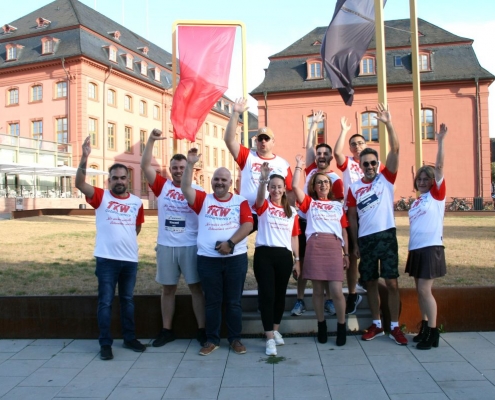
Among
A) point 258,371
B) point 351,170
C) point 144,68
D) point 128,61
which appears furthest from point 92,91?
point 258,371

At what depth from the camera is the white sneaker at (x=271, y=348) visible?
16.4 feet

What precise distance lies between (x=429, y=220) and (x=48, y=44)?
1691 inches

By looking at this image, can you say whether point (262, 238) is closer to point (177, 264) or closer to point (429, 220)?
point (177, 264)

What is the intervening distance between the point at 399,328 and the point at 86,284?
13.6 feet

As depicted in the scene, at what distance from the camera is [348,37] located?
7.51 m

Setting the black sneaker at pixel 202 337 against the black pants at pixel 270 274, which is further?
the black sneaker at pixel 202 337

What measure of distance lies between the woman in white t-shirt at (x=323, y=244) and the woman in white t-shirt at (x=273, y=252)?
0.66 feet

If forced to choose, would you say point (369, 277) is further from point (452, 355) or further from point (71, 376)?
point (71, 376)

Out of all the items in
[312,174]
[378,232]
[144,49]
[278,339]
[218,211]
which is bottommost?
[278,339]

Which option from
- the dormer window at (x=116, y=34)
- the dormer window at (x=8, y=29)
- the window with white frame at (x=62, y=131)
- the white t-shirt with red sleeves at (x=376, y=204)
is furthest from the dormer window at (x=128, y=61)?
the white t-shirt with red sleeves at (x=376, y=204)

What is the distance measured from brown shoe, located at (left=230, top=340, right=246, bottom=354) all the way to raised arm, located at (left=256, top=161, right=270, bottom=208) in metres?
1.38

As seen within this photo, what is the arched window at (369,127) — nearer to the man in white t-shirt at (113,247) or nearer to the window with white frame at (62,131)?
the window with white frame at (62,131)

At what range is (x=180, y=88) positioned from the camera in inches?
297

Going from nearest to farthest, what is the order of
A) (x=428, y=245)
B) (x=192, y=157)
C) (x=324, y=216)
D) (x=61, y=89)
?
(x=192, y=157) → (x=428, y=245) → (x=324, y=216) → (x=61, y=89)
